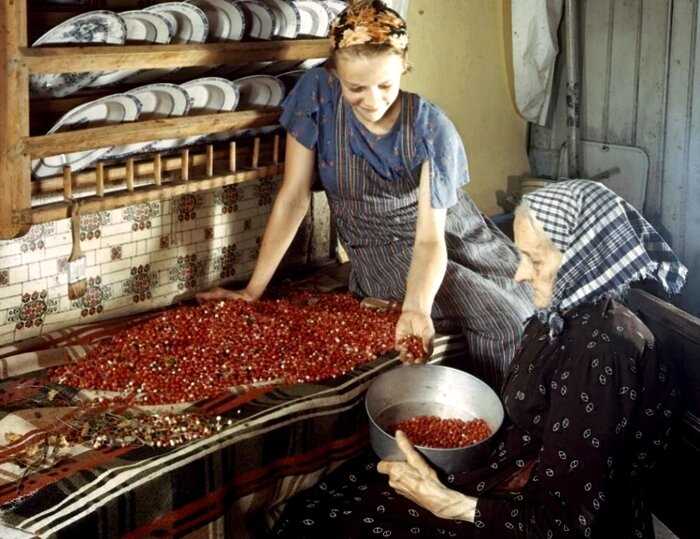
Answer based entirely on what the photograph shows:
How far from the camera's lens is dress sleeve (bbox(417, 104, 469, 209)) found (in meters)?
3.04

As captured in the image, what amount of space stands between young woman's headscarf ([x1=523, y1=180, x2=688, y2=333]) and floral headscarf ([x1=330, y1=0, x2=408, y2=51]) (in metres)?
0.76

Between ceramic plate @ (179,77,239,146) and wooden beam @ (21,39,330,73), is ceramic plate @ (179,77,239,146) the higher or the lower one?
the lower one

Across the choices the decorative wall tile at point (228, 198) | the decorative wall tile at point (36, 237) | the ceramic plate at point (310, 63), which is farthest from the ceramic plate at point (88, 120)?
the ceramic plate at point (310, 63)

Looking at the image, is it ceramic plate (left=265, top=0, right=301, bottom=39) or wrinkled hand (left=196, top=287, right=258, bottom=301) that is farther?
wrinkled hand (left=196, top=287, right=258, bottom=301)

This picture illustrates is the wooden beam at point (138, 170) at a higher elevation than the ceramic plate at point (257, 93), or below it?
below

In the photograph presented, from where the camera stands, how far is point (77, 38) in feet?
7.97

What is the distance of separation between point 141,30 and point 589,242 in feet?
4.53

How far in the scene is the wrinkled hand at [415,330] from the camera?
283cm

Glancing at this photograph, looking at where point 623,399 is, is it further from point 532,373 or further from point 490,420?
point 490,420

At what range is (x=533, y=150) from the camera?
215 inches

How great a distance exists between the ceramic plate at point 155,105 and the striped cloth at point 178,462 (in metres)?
0.59

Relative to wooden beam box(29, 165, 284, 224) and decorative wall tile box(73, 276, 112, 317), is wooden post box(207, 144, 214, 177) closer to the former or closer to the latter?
wooden beam box(29, 165, 284, 224)

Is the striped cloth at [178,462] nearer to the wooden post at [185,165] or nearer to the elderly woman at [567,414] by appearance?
the elderly woman at [567,414]

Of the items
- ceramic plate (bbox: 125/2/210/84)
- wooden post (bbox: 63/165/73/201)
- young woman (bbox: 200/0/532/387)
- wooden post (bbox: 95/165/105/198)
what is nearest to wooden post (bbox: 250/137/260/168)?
young woman (bbox: 200/0/532/387)
